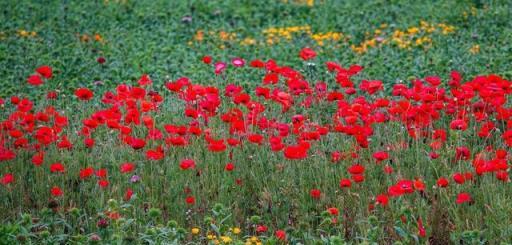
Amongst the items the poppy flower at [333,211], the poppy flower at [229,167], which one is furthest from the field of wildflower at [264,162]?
the poppy flower at [229,167]

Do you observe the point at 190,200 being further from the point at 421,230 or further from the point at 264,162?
the point at 421,230

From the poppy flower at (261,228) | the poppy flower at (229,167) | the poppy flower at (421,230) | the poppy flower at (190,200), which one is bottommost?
the poppy flower at (261,228)

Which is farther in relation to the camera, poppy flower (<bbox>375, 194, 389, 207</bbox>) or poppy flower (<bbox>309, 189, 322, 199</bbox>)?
poppy flower (<bbox>309, 189, 322, 199</bbox>)

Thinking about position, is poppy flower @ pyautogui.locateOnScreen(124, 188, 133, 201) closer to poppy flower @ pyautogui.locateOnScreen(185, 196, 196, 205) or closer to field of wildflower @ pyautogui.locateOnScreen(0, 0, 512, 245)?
field of wildflower @ pyautogui.locateOnScreen(0, 0, 512, 245)

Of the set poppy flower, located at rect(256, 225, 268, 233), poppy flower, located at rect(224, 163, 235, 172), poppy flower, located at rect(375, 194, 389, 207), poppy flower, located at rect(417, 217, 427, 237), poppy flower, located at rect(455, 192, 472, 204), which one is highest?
poppy flower, located at rect(224, 163, 235, 172)

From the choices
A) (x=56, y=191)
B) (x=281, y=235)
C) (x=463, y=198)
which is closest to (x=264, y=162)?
(x=281, y=235)

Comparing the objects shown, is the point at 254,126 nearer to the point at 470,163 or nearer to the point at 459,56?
the point at 470,163

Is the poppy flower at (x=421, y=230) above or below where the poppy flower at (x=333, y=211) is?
below

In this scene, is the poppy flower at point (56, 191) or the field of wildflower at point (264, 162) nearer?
the field of wildflower at point (264, 162)

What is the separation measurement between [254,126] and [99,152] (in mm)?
1080

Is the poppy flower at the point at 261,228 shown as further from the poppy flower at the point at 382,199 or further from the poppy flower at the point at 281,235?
the poppy flower at the point at 382,199

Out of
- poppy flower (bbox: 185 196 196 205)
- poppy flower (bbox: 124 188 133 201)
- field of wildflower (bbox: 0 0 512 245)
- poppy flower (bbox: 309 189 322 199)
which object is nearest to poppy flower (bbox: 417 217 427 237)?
field of wildflower (bbox: 0 0 512 245)

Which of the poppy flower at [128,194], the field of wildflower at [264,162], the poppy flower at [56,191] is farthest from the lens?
the poppy flower at [128,194]

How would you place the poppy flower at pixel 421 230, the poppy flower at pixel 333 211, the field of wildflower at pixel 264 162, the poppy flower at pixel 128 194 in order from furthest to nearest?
the poppy flower at pixel 128 194 < the field of wildflower at pixel 264 162 < the poppy flower at pixel 333 211 < the poppy flower at pixel 421 230
